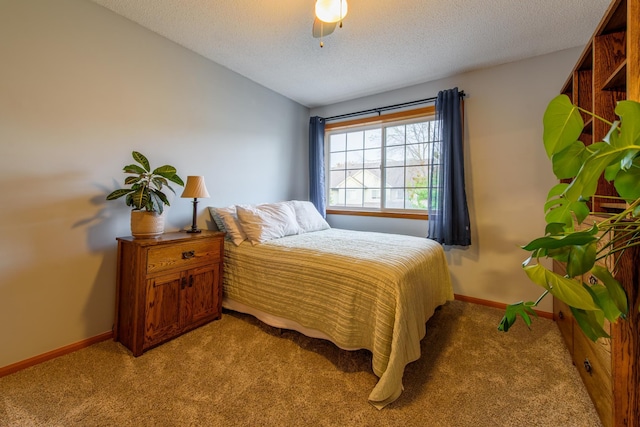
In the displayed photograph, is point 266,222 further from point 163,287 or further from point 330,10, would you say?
point 330,10

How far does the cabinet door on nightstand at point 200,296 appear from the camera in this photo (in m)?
2.07

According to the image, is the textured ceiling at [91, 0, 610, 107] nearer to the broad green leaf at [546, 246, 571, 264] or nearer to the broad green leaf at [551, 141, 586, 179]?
the broad green leaf at [551, 141, 586, 179]

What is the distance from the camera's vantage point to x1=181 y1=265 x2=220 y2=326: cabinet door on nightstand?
81.7 inches

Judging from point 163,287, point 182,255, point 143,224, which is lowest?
point 163,287

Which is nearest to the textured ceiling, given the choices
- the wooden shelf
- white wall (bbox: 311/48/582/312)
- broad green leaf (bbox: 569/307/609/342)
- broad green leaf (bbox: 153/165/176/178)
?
white wall (bbox: 311/48/582/312)

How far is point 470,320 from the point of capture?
2393 mm

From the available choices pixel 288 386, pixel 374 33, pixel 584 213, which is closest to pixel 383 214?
pixel 374 33

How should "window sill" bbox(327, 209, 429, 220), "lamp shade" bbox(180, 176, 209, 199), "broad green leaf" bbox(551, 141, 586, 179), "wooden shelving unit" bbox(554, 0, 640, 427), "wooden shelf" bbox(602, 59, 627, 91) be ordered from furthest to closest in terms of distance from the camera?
"window sill" bbox(327, 209, 429, 220), "lamp shade" bbox(180, 176, 209, 199), "wooden shelf" bbox(602, 59, 627, 91), "wooden shelving unit" bbox(554, 0, 640, 427), "broad green leaf" bbox(551, 141, 586, 179)

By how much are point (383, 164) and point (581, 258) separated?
2.98 m

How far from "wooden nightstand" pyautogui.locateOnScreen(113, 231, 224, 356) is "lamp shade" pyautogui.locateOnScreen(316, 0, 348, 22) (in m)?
1.79

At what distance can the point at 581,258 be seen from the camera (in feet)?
1.83

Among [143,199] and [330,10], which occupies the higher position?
[330,10]

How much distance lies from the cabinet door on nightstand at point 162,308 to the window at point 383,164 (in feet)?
7.69

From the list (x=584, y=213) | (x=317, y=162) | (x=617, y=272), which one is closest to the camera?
(x=584, y=213)
